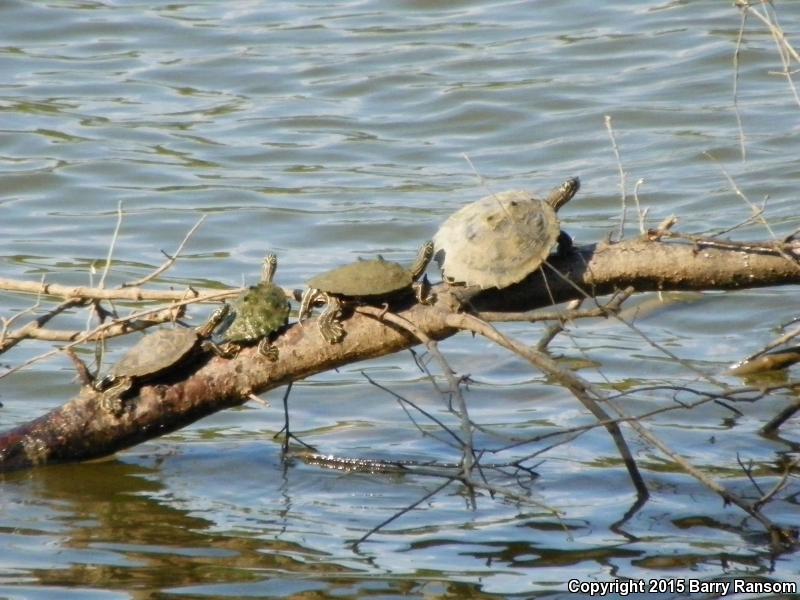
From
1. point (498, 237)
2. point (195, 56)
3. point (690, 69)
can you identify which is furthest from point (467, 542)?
point (195, 56)

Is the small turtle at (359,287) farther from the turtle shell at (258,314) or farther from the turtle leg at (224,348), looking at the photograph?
the turtle leg at (224,348)

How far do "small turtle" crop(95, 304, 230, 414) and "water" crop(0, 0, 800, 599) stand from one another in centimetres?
39

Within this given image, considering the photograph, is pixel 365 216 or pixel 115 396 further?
pixel 365 216

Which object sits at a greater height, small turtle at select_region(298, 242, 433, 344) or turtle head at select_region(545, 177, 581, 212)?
turtle head at select_region(545, 177, 581, 212)

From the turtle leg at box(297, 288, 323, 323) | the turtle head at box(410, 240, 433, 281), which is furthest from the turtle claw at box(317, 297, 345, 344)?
the turtle head at box(410, 240, 433, 281)

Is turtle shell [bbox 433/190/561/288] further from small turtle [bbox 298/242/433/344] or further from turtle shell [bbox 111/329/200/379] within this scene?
turtle shell [bbox 111/329/200/379]

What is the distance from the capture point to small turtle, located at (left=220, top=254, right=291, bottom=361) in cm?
487

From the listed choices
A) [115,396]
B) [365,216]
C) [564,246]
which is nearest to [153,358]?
[115,396]

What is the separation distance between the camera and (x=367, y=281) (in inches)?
187

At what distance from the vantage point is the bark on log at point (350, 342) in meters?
4.67

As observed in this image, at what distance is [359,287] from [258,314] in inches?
15.5

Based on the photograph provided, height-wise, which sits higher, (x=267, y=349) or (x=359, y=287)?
(x=359, y=287)

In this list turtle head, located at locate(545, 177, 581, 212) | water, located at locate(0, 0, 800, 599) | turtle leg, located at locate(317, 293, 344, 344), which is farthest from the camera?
turtle head, located at locate(545, 177, 581, 212)

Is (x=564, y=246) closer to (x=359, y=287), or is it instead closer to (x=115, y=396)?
(x=359, y=287)
